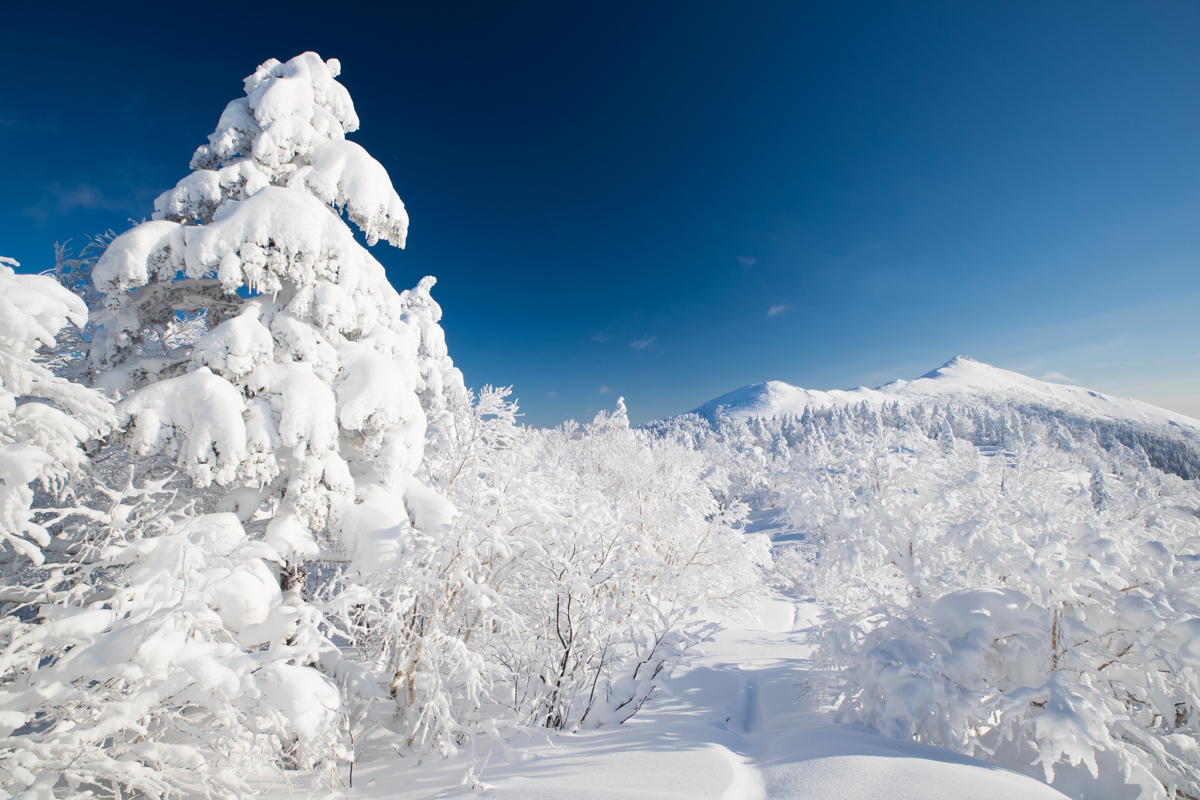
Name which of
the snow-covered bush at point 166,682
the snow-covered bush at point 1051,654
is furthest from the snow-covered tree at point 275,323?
the snow-covered bush at point 1051,654

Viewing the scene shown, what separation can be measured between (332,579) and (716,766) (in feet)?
16.0

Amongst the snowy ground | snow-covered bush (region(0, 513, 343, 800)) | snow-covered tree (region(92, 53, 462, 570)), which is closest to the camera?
snow-covered bush (region(0, 513, 343, 800))

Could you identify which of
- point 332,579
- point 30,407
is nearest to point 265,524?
point 332,579

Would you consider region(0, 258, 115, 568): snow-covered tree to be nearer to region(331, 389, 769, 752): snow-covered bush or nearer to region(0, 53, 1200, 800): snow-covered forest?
region(0, 53, 1200, 800): snow-covered forest

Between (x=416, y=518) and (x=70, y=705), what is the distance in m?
2.94

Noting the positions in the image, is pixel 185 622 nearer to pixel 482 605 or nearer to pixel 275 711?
pixel 275 711

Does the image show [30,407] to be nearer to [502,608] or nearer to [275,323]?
[275,323]

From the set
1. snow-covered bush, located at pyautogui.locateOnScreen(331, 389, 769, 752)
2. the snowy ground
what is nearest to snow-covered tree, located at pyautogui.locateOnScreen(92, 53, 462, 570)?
snow-covered bush, located at pyautogui.locateOnScreen(331, 389, 769, 752)

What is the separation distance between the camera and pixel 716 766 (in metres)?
4.22

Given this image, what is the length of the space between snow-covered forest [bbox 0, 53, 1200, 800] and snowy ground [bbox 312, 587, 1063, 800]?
0.91 feet

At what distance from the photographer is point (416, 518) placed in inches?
219

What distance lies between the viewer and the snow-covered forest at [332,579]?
331 centimetres

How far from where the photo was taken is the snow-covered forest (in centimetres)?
331

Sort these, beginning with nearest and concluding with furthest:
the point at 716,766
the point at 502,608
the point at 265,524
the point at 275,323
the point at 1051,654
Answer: the point at 716,766 < the point at 1051,654 < the point at 275,323 < the point at 502,608 < the point at 265,524
